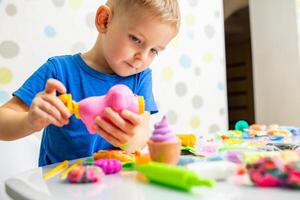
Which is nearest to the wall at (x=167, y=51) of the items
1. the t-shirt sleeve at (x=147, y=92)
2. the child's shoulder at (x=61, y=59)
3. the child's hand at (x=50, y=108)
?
the child's shoulder at (x=61, y=59)

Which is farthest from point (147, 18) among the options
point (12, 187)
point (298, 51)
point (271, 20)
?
point (271, 20)

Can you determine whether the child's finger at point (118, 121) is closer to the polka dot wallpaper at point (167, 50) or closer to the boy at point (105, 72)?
the boy at point (105, 72)

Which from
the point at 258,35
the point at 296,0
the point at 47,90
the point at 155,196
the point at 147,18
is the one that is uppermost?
the point at 296,0

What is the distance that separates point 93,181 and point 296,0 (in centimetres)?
172

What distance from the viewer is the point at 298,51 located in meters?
1.75

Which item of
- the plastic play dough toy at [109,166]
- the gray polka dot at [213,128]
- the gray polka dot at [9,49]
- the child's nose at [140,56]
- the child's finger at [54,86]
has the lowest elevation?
the gray polka dot at [213,128]

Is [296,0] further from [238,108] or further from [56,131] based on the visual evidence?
[238,108]

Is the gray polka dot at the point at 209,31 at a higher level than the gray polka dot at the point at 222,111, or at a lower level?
higher

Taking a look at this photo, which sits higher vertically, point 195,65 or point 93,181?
point 195,65

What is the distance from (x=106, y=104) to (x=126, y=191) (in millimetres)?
142

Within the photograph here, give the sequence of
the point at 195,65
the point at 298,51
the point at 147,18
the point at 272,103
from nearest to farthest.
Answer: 1. the point at 147,18
2. the point at 195,65
3. the point at 298,51
4. the point at 272,103

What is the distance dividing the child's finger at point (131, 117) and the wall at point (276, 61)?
1524mm

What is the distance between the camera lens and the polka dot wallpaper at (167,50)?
110 cm

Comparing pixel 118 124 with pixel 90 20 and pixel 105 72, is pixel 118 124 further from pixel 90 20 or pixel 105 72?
pixel 90 20
